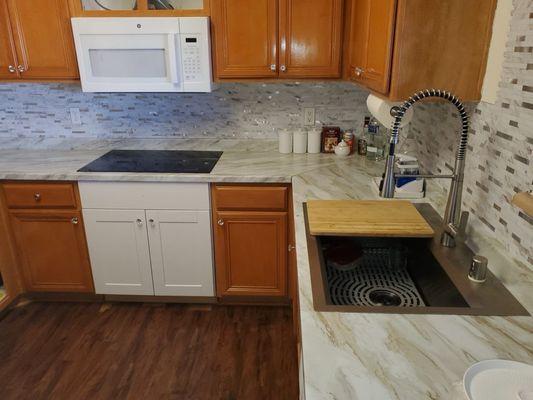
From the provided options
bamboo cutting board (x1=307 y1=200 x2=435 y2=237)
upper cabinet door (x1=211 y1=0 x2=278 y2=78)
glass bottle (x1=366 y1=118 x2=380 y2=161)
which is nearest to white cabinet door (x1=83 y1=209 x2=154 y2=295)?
upper cabinet door (x1=211 y1=0 x2=278 y2=78)

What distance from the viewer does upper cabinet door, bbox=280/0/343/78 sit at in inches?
81.5

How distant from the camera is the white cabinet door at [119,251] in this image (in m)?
2.22

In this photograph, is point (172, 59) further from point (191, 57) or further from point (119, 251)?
point (119, 251)

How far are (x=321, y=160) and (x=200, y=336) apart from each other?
1.17 m

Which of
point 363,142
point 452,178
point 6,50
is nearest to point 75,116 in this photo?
point 6,50

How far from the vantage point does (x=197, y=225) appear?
7.27ft

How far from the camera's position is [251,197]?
2.13 metres

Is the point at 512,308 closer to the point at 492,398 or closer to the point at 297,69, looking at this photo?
the point at 492,398

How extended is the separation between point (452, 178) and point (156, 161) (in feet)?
5.09

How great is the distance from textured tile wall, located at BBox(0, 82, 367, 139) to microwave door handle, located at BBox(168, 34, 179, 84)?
Result: 448 millimetres

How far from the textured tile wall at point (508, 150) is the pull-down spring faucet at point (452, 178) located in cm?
11

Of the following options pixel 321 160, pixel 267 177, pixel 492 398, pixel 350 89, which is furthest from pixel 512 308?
pixel 350 89

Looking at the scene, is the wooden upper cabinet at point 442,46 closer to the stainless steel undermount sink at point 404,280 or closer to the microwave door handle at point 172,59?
the stainless steel undermount sink at point 404,280

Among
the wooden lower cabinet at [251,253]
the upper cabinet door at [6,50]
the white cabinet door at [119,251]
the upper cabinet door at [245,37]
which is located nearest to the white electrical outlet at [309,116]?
the upper cabinet door at [245,37]
